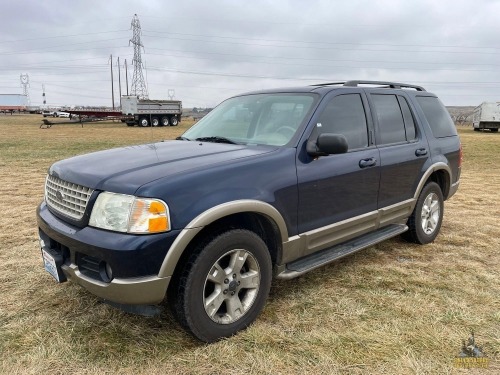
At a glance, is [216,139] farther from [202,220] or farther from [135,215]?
[135,215]

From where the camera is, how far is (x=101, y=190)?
267 centimetres

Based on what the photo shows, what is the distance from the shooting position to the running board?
3287 mm

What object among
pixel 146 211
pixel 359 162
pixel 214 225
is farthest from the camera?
pixel 359 162

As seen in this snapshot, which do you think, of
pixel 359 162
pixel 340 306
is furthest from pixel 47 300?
pixel 359 162

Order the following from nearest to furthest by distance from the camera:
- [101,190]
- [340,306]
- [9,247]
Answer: [101,190]
[340,306]
[9,247]

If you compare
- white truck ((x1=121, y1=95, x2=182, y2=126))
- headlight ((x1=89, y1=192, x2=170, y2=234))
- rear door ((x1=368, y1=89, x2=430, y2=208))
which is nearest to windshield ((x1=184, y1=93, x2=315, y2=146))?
rear door ((x1=368, y1=89, x2=430, y2=208))

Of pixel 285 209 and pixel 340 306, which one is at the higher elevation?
pixel 285 209

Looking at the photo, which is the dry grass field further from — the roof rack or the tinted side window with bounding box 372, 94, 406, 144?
the roof rack

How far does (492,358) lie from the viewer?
2740mm

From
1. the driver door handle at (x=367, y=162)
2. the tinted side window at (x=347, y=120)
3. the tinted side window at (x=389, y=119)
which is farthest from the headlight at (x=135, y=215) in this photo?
the tinted side window at (x=389, y=119)

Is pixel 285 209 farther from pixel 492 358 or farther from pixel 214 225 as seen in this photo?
pixel 492 358

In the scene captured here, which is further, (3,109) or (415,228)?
(3,109)

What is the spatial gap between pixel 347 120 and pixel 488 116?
3165cm

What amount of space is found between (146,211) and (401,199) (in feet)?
9.45
